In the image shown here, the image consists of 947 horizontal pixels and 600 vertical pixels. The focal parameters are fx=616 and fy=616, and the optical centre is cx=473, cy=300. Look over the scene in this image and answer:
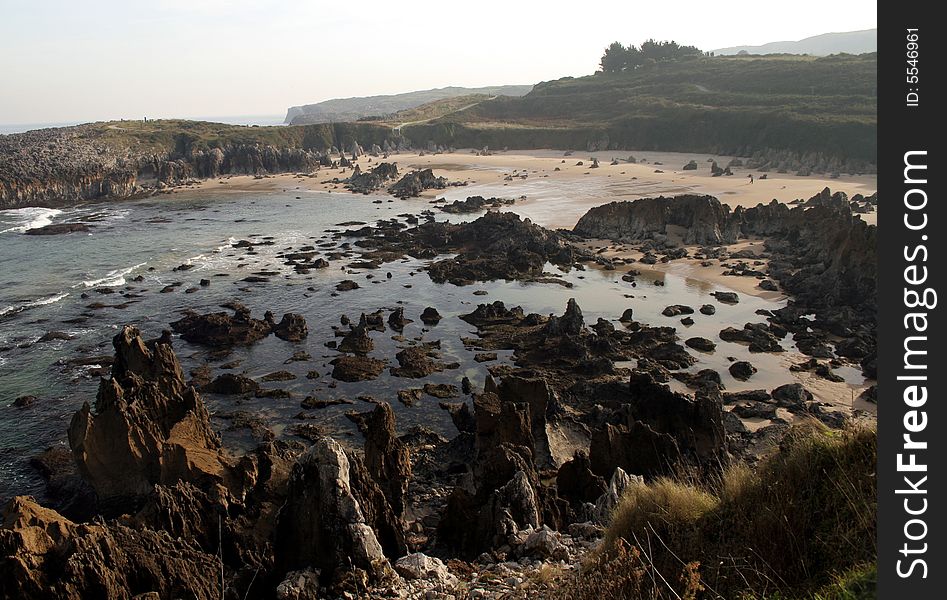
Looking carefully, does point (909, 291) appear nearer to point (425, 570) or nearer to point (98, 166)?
point (425, 570)

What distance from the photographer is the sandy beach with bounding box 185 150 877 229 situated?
68.2 m

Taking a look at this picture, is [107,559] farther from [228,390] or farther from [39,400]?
[39,400]

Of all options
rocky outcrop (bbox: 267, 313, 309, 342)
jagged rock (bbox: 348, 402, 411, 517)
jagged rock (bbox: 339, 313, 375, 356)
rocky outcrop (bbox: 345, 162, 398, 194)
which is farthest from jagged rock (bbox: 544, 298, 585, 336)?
rocky outcrop (bbox: 345, 162, 398, 194)

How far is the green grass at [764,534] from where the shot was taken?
7211mm

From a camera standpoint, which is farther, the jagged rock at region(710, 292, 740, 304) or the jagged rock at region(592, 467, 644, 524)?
the jagged rock at region(710, 292, 740, 304)

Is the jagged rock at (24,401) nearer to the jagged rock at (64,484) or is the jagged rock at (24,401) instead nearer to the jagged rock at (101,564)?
the jagged rock at (64,484)

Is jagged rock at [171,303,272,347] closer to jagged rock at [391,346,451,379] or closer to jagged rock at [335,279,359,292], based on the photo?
jagged rock at [335,279,359,292]

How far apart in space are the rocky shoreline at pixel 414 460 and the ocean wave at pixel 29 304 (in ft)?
37.7

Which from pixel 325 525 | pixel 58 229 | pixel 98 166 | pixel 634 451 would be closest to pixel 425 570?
pixel 325 525

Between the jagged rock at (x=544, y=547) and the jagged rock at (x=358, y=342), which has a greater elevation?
the jagged rock at (x=544, y=547)

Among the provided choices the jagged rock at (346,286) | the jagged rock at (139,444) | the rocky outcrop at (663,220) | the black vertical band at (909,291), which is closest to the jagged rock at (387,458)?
the jagged rock at (139,444)

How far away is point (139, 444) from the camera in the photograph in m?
18.3

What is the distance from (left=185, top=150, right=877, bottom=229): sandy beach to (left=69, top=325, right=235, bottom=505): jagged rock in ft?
148

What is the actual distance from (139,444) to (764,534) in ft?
56.3
